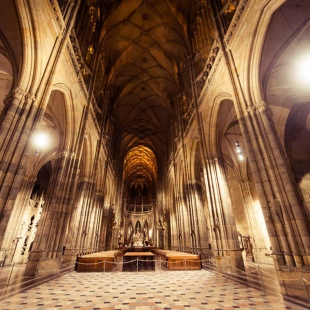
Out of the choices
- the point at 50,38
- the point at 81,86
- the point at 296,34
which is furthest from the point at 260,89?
the point at 81,86

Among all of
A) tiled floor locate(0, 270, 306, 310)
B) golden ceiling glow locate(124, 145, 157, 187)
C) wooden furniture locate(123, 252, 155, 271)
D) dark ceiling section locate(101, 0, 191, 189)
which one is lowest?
tiled floor locate(0, 270, 306, 310)

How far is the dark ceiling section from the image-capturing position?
53.6 feet

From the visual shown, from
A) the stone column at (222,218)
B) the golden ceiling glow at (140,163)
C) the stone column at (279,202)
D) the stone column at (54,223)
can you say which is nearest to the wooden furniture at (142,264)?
the stone column at (54,223)

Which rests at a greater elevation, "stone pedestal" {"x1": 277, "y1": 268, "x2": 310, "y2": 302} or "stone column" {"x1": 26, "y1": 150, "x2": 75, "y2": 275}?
"stone column" {"x1": 26, "y1": 150, "x2": 75, "y2": 275}

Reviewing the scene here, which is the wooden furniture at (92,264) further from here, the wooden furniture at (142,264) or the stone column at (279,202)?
the stone column at (279,202)

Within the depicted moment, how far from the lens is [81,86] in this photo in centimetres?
1144

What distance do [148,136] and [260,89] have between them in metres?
25.8

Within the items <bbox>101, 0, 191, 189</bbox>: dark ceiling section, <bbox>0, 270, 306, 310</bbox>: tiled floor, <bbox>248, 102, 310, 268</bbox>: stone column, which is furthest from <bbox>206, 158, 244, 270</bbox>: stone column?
<bbox>101, 0, 191, 189</bbox>: dark ceiling section

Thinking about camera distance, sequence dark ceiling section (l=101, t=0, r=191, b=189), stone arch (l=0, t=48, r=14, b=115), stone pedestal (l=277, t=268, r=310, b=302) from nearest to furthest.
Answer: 1. stone pedestal (l=277, t=268, r=310, b=302)
2. stone arch (l=0, t=48, r=14, b=115)
3. dark ceiling section (l=101, t=0, r=191, b=189)

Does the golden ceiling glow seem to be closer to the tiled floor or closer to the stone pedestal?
the tiled floor

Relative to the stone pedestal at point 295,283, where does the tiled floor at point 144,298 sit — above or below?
below

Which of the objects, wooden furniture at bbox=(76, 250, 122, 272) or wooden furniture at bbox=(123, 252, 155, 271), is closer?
wooden furniture at bbox=(76, 250, 122, 272)

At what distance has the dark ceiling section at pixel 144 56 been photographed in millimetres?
16344

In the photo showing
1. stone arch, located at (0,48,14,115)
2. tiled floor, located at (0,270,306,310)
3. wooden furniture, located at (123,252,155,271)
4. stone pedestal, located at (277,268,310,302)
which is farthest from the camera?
wooden furniture, located at (123,252,155,271)
